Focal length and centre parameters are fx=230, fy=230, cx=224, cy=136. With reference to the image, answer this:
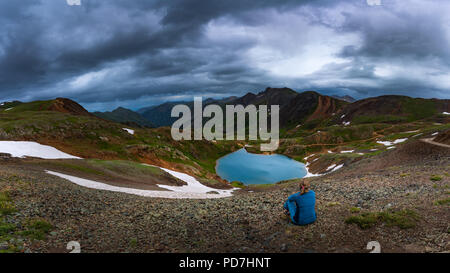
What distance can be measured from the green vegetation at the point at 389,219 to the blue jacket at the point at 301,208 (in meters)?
2.05

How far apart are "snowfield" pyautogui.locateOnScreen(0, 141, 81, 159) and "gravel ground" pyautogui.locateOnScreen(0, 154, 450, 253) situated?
2767cm

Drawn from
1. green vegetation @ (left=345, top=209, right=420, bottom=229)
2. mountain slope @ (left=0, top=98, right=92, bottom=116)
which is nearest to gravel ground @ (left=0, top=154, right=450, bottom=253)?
green vegetation @ (left=345, top=209, right=420, bottom=229)

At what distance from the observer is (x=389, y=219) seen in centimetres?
1166

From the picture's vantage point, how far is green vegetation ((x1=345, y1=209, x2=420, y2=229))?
36.6ft

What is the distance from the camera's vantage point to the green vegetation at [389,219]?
36.6 ft

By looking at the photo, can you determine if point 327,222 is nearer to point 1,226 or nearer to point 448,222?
point 448,222

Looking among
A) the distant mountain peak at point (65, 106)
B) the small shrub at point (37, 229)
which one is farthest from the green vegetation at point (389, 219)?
the distant mountain peak at point (65, 106)

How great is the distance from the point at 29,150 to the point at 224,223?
4991cm

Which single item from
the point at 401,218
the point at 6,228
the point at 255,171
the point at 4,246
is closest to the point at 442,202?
the point at 401,218

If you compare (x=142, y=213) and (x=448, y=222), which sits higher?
(x=448, y=222)

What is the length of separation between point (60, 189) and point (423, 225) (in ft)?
83.7

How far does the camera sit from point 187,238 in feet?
39.5

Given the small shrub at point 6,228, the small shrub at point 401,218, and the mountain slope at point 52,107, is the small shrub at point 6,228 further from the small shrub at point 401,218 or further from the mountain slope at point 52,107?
the mountain slope at point 52,107
